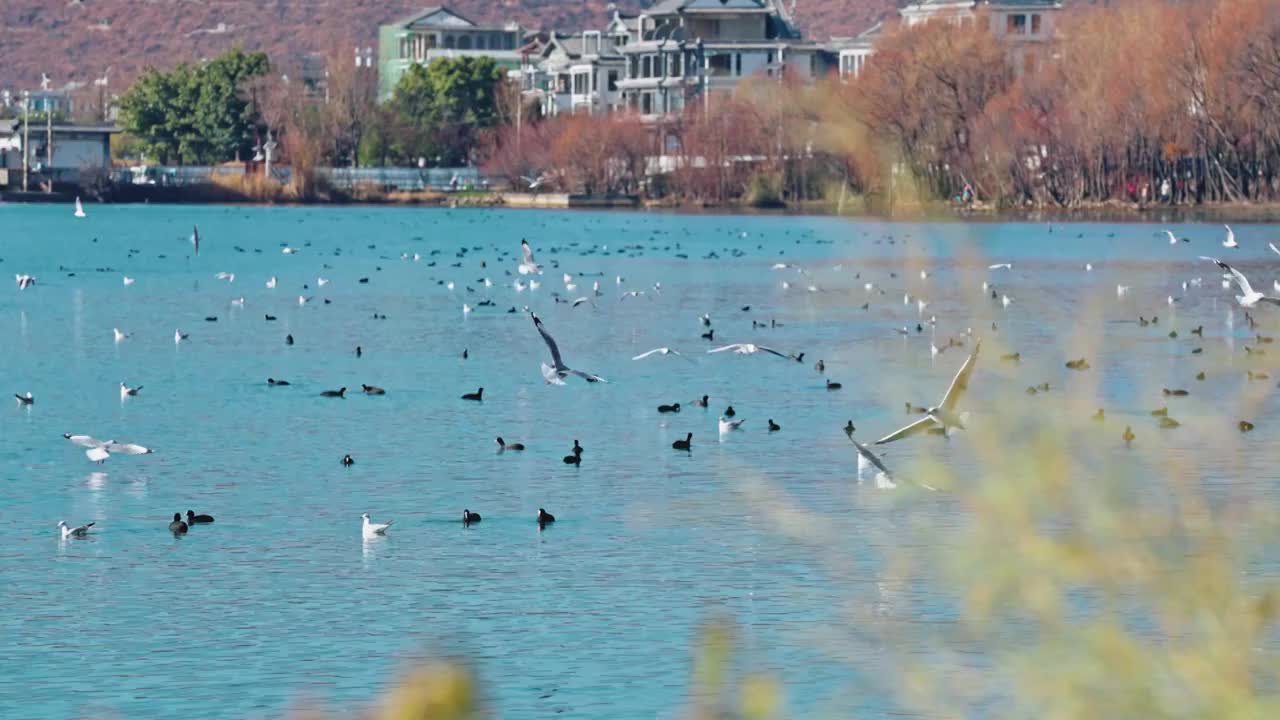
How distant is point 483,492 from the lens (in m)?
19.9

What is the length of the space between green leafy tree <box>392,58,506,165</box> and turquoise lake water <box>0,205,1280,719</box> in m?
104

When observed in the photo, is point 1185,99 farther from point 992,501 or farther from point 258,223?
point 992,501

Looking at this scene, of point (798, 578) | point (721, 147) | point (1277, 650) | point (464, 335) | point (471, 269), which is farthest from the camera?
point (721, 147)

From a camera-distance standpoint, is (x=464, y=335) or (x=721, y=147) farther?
(x=721, y=147)

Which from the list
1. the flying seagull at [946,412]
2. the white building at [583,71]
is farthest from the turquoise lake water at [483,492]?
the white building at [583,71]

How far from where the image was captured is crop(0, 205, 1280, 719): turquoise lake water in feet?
41.9

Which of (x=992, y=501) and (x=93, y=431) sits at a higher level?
(x=992, y=501)

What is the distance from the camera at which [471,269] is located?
65.2m

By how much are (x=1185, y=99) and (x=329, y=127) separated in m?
67.5

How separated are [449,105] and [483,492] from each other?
134m

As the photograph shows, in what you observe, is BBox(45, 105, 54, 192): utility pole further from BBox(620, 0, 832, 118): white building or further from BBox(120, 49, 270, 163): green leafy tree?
BBox(620, 0, 832, 118): white building

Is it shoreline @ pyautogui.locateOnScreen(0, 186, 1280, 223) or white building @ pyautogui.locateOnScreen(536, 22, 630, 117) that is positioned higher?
white building @ pyautogui.locateOnScreen(536, 22, 630, 117)

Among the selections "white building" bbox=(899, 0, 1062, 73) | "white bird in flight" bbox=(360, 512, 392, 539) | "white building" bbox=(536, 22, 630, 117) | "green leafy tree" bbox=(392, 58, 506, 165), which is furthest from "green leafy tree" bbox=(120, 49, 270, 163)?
"white bird in flight" bbox=(360, 512, 392, 539)

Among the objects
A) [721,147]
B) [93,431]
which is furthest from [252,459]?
[721,147]
